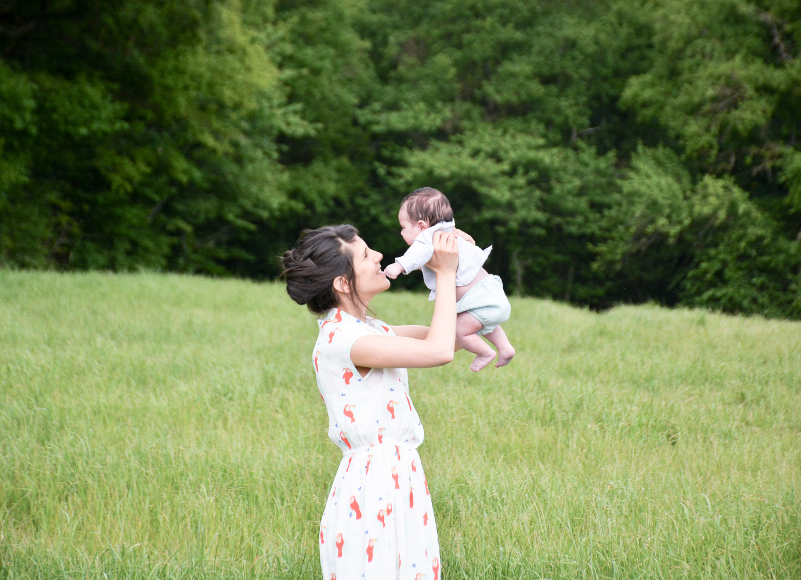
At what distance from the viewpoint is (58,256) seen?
64.5 ft

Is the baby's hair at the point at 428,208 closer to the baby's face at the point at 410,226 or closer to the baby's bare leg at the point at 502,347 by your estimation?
the baby's face at the point at 410,226

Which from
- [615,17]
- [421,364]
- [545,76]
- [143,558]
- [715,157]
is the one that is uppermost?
[615,17]

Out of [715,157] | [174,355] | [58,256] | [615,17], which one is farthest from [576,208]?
[174,355]

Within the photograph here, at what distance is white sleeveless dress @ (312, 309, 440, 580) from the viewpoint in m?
2.11

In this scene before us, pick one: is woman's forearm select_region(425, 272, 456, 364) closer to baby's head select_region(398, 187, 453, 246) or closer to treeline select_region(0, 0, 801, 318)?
baby's head select_region(398, 187, 453, 246)

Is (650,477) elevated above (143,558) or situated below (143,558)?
above

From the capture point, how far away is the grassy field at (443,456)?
3105 mm

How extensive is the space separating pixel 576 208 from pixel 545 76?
521 centimetres

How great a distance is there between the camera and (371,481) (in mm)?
2115

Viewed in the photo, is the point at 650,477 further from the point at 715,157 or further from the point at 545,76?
the point at 545,76

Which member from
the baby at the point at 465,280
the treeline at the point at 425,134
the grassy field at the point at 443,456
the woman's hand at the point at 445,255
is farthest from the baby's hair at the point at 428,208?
the treeline at the point at 425,134

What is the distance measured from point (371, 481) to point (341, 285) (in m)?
0.65

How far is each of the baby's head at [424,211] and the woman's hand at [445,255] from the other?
0.26 metres

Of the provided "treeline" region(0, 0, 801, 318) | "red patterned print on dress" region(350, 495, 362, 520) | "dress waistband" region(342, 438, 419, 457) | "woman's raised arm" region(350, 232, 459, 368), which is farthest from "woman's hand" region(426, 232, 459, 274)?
"treeline" region(0, 0, 801, 318)
